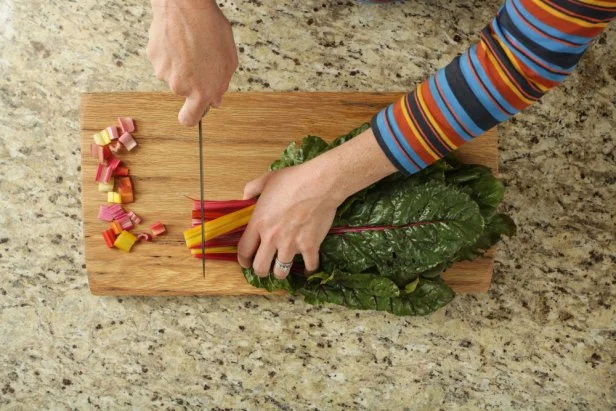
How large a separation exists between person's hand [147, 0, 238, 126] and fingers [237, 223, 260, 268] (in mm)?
349

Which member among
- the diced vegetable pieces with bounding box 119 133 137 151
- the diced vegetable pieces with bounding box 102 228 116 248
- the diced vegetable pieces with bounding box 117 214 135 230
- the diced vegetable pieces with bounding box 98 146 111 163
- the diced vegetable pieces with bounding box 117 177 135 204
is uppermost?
the diced vegetable pieces with bounding box 119 133 137 151

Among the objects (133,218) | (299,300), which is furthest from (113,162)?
(299,300)

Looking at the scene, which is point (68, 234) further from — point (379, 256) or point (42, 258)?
point (379, 256)

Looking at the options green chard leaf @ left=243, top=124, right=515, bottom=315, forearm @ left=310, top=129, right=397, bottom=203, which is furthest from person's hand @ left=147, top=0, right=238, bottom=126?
green chard leaf @ left=243, top=124, right=515, bottom=315

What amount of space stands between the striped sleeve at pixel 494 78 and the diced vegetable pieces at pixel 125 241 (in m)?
0.61

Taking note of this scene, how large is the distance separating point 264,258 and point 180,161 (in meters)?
0.31

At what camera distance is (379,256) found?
1384mm

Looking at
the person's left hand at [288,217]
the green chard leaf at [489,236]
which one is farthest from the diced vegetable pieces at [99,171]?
the green chard leaf at [489,236]

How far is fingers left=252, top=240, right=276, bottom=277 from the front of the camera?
4.41 ft

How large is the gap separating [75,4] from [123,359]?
861 millimetres

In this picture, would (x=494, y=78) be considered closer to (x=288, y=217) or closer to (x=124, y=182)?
(x=288, y=217)

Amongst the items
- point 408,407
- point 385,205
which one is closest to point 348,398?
point 408,407

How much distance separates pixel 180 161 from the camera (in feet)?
4.83

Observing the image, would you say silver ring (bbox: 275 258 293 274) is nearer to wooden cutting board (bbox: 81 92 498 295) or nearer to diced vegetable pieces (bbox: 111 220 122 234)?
wooden cutting board (bbox: 81 92 498 295)
